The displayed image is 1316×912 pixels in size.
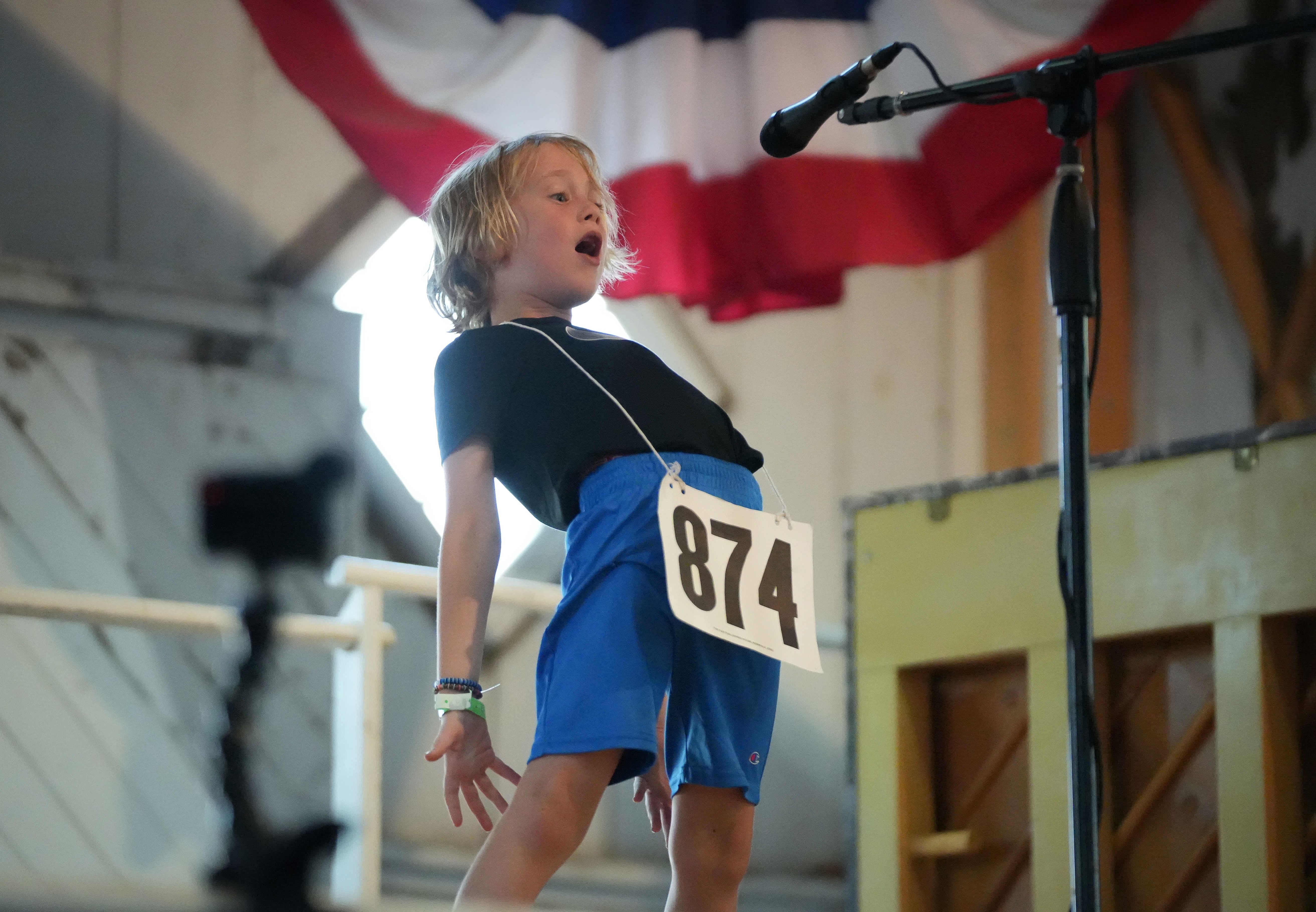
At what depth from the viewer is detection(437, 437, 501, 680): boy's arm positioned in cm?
119

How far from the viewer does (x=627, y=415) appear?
123 centimetres

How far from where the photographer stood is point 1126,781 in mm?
1854

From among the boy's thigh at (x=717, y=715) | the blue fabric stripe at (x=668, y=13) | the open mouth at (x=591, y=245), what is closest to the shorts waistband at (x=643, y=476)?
the boy's thigh at (x=717, y=715)

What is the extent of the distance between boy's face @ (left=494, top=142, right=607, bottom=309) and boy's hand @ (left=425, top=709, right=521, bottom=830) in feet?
1.34

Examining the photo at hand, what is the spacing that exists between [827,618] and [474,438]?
1.96 meters

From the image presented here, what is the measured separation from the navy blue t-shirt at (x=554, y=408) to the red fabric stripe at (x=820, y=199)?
5.07ft

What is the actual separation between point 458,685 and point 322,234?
175cm

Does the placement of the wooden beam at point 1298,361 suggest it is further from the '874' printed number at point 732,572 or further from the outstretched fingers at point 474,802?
the outstretched fingers at point 474,802

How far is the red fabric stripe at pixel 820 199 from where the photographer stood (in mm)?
2877

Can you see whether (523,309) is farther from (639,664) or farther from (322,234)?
(322,234)

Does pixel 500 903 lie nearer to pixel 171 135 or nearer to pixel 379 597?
pixel 379 597

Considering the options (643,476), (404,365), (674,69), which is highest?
(674,69)

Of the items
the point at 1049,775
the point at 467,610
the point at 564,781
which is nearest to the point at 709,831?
the point at 564,781

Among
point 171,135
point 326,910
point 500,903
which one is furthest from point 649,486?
point 171,135
